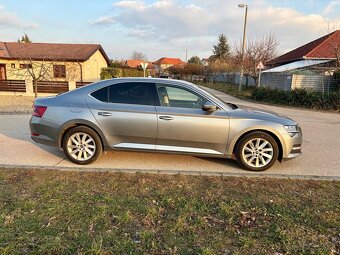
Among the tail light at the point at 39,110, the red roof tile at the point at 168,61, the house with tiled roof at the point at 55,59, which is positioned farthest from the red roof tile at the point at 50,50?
the red roof tile at the point at 168,61

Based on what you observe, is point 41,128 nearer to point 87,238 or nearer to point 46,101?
point 46,101

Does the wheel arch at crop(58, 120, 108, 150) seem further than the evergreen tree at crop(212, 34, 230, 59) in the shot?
No

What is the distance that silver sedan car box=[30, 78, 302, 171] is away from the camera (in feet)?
14.7

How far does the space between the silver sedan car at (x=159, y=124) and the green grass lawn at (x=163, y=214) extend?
23.6 inches

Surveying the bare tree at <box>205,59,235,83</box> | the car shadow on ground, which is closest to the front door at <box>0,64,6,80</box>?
the car shadow on ground

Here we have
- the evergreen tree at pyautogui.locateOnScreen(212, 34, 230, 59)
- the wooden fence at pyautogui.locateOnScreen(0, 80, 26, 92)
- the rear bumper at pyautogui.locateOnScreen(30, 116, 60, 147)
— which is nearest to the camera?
the rear bumper at pyautogui.locateOnScreen(30, 116, 60, 147)

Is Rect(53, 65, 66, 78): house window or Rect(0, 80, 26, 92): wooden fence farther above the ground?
Rect(53, 65, 66, 78): house window

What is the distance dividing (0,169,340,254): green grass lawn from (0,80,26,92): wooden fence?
50.7 feet

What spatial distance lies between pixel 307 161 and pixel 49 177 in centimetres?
472

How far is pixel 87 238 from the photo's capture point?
2.55 m

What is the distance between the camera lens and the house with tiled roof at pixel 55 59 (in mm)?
20797

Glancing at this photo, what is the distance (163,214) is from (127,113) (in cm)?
205

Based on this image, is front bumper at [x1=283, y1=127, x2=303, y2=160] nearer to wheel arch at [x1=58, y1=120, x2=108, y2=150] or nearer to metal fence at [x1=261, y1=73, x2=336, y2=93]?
wheel arch at [x1=58, y1=120, x2=108, y2=150]

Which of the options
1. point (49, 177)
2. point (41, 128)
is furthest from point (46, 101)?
point (49, 177)
